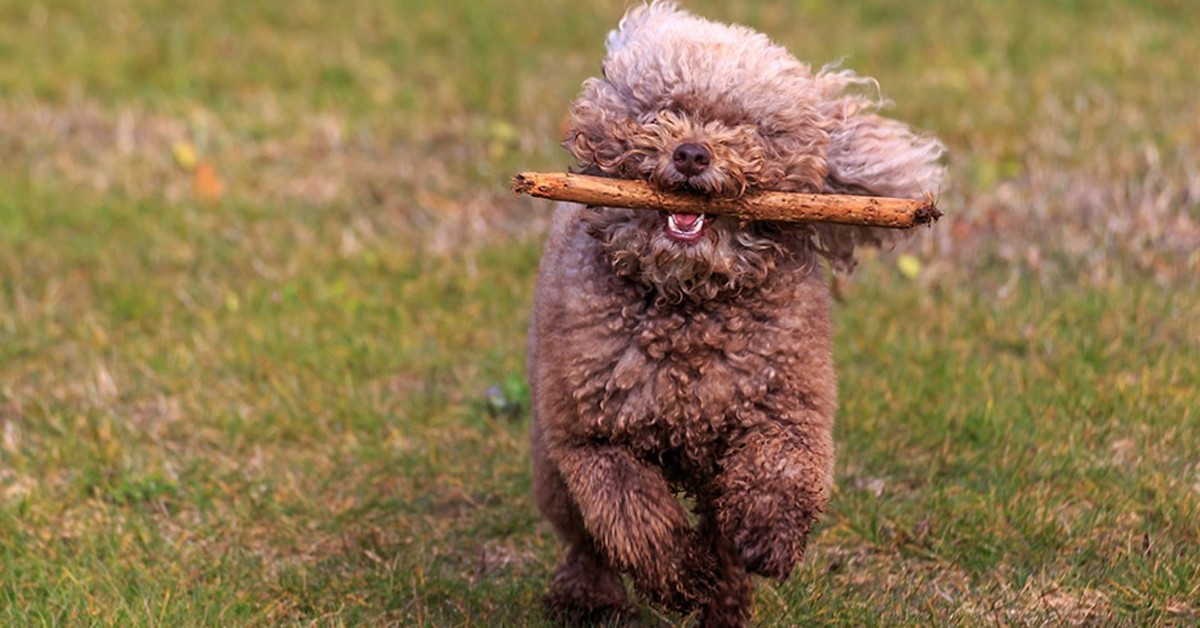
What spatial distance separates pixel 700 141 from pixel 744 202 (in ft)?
0.62

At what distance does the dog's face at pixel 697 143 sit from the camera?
4.02 meters

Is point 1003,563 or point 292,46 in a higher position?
point 292,46

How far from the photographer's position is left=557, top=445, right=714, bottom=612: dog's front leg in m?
4.14

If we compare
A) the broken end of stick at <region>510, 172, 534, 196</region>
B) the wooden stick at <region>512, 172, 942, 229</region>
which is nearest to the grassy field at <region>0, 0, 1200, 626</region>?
the wooden stick at <region>512, 172, 942, 229</region>

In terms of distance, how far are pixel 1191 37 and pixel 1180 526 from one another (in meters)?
5.33

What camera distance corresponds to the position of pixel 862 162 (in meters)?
4.51

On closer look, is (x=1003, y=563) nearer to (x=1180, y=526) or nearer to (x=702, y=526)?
(x=1180, y=526)

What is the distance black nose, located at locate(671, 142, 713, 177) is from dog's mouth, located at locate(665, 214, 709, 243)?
14cm

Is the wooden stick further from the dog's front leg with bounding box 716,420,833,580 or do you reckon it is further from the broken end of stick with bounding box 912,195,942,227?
the dog's front leg with bounding box 716,420,833,580

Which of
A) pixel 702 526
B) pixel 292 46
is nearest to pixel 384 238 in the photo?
pixel 292 46

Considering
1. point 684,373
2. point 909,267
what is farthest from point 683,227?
point 909,267

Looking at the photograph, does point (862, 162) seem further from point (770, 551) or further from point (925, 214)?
point (770, 551)

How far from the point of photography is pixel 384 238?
795cm

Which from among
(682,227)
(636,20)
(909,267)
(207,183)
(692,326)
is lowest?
(207,183)
